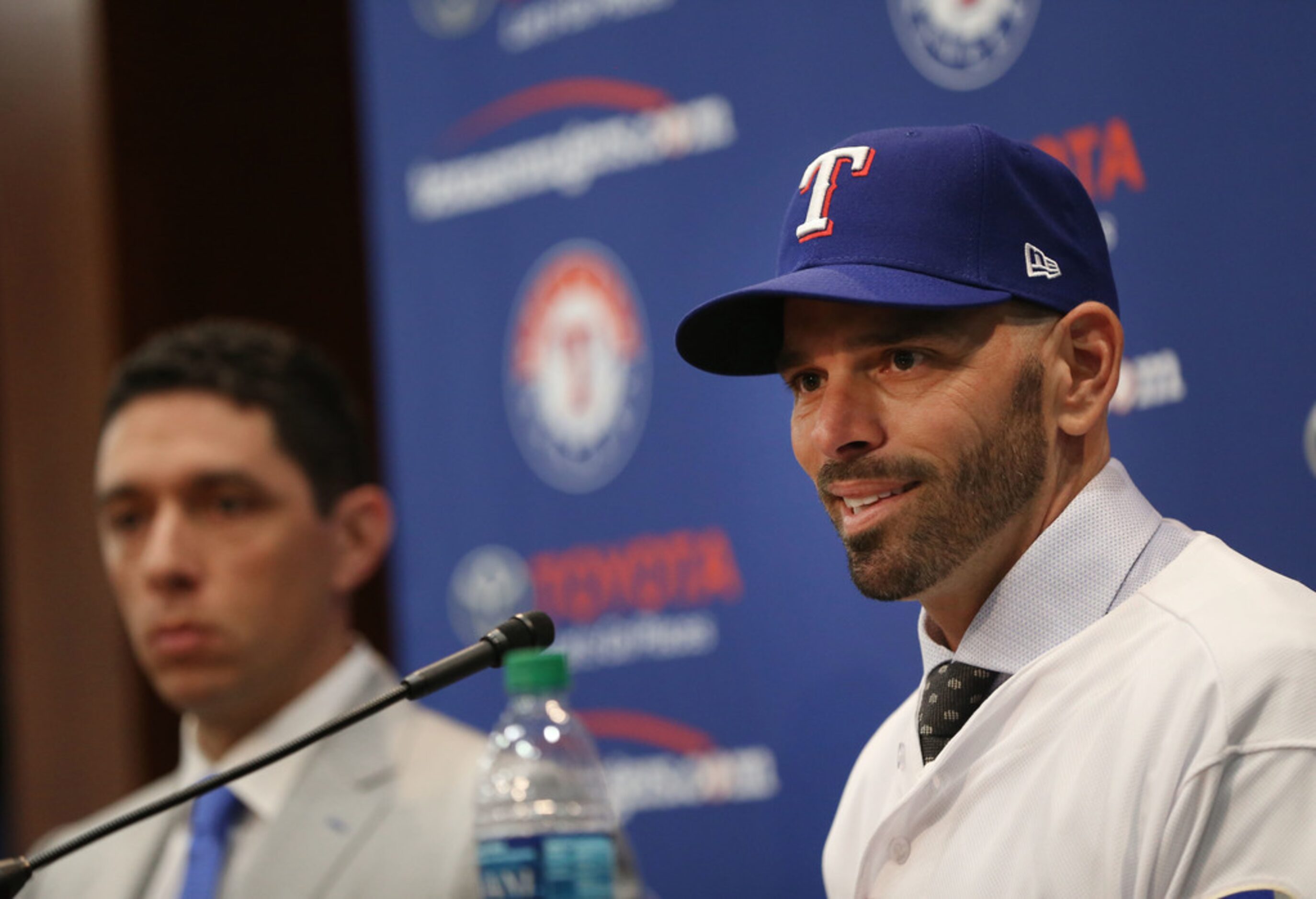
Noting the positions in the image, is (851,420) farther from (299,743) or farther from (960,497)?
(299,743)

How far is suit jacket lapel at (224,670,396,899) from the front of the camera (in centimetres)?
211

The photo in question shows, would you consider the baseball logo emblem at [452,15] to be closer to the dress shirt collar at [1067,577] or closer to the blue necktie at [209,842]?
the blue necktie at [209,842]

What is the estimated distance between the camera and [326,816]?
84.9 inches

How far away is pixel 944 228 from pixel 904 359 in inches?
4.6

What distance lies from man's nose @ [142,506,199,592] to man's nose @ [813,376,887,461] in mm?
1214

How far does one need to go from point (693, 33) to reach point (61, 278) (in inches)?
63.1

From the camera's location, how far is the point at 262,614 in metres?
2.27

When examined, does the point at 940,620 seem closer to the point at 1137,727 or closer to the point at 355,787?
the point at 1137,727

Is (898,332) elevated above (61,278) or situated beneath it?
situated beneath

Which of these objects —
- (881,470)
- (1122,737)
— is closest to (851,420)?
(881,470)

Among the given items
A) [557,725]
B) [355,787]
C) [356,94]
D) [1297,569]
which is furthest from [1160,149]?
[356,94]

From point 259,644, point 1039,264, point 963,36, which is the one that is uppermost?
point 963,36

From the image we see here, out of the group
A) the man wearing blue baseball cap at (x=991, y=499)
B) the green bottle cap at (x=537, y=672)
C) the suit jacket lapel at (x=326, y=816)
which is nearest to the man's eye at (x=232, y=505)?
the suit jacket lapel at (x=326, y=816)

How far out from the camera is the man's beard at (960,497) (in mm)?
1339
